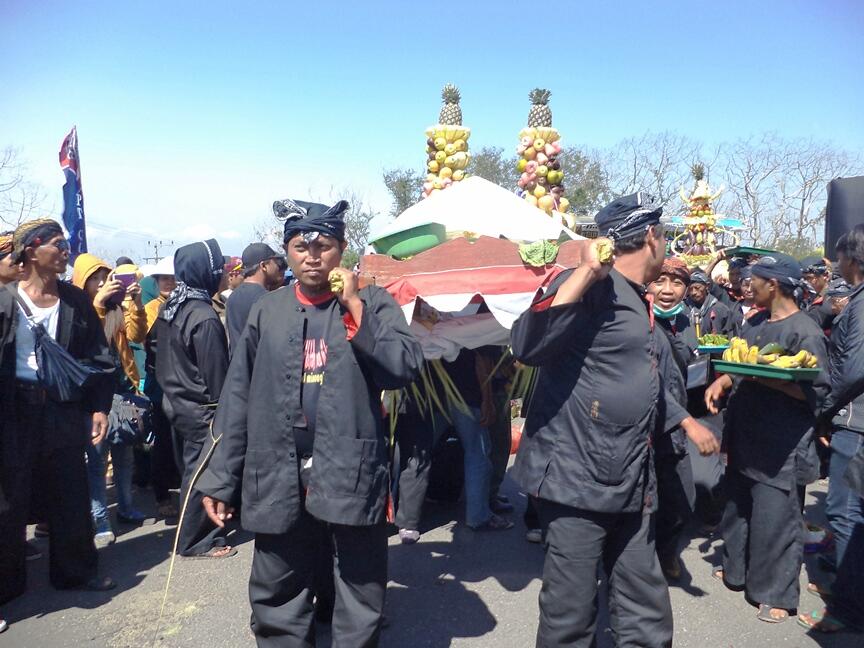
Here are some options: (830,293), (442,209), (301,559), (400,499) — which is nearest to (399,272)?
(442,209)

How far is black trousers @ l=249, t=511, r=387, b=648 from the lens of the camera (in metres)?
2.70

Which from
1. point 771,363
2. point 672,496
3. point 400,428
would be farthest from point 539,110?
point 672,496

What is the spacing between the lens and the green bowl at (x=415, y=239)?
4.13 metres

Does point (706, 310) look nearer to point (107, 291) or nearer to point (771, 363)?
point (771, 363)

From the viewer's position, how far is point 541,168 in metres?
5.61

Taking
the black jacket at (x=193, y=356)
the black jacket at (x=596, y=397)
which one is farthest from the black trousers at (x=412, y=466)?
the black jacket at (x=596, y=397)

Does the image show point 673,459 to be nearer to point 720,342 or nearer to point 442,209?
point 720,342

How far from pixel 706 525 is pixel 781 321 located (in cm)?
186

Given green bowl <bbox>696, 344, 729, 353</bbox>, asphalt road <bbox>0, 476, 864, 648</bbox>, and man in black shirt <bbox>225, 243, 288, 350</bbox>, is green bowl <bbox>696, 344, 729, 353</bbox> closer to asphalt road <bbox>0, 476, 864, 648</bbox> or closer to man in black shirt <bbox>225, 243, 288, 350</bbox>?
asphalt road <bbox>0, 476, 864, 648</bbox>

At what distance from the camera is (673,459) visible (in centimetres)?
343

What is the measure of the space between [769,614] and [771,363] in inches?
53.9

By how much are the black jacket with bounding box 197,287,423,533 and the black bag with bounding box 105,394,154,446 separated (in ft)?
7.58

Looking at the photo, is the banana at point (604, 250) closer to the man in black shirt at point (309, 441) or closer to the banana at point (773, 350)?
the man in black shirt at point (309, 441)

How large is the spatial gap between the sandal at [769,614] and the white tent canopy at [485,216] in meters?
2.44
